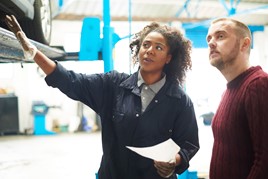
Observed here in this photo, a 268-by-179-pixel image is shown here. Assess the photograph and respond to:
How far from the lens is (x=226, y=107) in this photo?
1.46 metres

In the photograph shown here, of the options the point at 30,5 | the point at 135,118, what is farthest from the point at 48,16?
the point at 135,118

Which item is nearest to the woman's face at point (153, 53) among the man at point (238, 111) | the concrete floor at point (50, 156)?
the man at point (238, 111)

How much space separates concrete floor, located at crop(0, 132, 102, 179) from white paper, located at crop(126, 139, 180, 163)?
127 inches

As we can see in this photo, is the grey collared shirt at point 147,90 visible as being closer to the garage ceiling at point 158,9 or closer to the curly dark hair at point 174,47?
the curly dark hair at point 174,47

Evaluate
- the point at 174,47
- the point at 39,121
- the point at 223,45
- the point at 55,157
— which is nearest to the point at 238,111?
the point at 223,45

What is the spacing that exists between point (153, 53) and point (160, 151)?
1.78 ft

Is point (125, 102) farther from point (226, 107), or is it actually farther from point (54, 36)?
point (54, 36)

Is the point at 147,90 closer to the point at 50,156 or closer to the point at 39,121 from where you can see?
the point at 50,156

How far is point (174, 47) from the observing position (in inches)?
67.0

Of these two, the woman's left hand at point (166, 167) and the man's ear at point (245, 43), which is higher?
the man's ear at point (245, 43)

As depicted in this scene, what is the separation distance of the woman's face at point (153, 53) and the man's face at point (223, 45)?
26cm

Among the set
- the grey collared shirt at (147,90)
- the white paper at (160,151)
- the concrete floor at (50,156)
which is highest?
the grey collared shirt at (147,90)

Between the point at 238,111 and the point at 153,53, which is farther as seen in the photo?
the point at 153,53

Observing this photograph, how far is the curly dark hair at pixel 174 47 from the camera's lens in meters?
1.68
